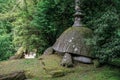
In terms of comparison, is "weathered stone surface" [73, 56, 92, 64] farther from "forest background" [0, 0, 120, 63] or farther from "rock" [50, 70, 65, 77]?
"rock" [50, 70, 65, 77]

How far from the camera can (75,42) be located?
9.59 m

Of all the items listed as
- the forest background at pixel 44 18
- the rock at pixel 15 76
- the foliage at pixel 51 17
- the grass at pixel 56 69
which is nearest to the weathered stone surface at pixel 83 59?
the grass at pixel 56 69

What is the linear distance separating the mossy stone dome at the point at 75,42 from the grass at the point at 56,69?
1.69 ft

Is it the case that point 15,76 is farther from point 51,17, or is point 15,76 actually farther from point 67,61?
point 51,17

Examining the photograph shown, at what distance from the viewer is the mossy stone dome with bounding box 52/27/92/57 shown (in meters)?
9.30

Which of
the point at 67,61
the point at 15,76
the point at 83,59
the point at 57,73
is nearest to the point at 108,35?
the point at 83,59

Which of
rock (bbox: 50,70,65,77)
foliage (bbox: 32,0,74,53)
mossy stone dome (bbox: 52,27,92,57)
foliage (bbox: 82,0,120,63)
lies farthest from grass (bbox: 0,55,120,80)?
foliage (bbox: 32,0,74,53)

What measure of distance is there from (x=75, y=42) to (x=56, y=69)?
1.68 metres

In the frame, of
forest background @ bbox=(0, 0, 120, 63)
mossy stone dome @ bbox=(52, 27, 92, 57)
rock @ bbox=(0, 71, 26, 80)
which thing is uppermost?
forest background @ bbox=(0, 0, 120, 63)

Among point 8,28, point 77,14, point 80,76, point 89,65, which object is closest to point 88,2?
point 77,14

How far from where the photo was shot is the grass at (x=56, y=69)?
311 inches

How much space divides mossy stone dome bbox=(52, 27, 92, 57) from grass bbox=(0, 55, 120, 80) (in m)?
0.51

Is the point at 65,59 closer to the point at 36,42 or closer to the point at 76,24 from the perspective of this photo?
the point at 76,24

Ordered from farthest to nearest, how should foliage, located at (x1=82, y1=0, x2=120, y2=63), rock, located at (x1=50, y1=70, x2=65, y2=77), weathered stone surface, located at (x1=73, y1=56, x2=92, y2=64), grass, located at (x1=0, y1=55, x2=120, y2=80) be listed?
weathered stone surface, located at (x1=73, y1=56, x2=92, y2=64) → rock, located at (x1=50, y1=70, x2=65, y2=77) → grass, located at (x1=0, y1=55, x2=120, y2=80) → foliage, located at (x1=82, y1=0, x2=120, y2=63)
